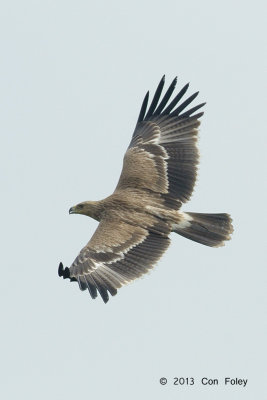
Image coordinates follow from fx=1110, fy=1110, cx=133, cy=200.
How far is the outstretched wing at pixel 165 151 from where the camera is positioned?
56.0 ft

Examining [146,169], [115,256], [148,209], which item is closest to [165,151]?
[146,169]

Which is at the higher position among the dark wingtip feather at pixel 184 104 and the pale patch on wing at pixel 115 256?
the dark wingtip feather at pixel 184 104

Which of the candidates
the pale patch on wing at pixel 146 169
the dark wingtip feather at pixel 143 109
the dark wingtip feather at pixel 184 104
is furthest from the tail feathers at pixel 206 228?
the dark wingtip feather at pixel 143 109

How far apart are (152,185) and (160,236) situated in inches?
50.4

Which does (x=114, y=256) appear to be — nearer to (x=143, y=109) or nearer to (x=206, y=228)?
(x=206, y=228)

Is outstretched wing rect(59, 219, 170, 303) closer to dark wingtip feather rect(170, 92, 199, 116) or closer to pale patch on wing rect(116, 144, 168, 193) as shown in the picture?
pale patch on wing rect(116, 144, 168, 193)

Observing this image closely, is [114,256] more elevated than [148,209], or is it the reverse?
[148,209]

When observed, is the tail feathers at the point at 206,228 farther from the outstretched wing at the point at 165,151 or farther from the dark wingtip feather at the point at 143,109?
the dark wingtip feather at the point at 143,109

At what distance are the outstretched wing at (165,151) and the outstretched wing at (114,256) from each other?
103cm

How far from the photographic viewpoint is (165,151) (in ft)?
57.8

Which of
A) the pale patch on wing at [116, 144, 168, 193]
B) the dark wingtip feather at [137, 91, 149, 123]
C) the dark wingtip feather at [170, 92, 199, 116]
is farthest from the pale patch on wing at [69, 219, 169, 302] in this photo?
the dark wingtip feather at [137, 91, 149, 123]

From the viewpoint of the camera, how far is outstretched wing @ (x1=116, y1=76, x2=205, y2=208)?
56.0 ft

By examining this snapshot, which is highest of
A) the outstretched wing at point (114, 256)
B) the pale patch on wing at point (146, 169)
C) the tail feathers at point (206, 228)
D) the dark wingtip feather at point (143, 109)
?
the dark wingtip feather at point (143, 109)

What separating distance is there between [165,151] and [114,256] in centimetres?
269
